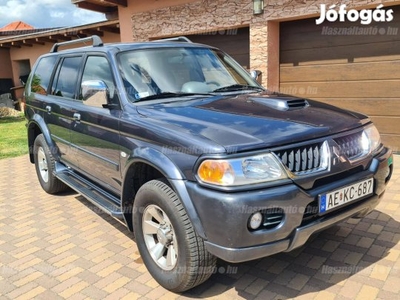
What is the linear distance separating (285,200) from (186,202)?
2.06 feet

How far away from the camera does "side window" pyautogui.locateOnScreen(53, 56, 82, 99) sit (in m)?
4.18

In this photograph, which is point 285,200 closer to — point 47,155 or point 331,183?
point 331,183

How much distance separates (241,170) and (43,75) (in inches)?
156

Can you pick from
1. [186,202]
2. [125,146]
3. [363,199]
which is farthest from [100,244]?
[363,199]

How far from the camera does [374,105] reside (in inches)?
255

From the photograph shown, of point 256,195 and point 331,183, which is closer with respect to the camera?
point 256,195

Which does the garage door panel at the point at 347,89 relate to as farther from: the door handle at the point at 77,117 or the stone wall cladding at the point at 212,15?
the door handle at the point at 77,117

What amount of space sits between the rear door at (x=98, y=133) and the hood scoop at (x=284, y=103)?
4.15 feet

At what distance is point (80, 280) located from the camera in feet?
9.95

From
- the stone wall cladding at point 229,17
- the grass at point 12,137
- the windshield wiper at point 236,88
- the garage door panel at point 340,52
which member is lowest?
the grass at point 12,137

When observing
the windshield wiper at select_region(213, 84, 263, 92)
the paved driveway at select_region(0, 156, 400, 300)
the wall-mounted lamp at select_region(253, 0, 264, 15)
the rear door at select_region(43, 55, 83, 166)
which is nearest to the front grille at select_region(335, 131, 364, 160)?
the paved driveway at select_region(0, 156, 400, 300)

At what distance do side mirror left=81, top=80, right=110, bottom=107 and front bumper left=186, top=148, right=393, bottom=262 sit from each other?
133 centimetres

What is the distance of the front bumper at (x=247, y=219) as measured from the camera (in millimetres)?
2193

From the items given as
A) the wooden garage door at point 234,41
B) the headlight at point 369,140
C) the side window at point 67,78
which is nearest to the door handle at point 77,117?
the side window at point 67,78
